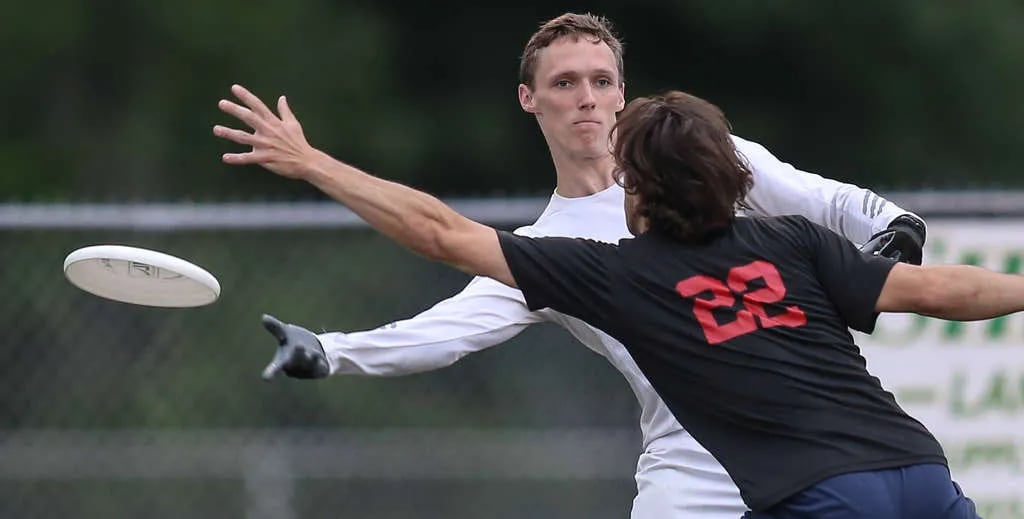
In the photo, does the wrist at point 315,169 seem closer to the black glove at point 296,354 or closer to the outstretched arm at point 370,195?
A: the outstretched arm at point 370,195

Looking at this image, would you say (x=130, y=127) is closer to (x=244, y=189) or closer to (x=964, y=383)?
(x=244, y=189)

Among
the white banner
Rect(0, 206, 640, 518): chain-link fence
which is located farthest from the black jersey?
Rect(0, 206, 640, 518): chain-link fence

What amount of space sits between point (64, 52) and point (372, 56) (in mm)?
2191

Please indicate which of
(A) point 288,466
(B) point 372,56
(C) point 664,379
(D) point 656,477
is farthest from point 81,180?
(C) point 664,379

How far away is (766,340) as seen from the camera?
329 centimetres

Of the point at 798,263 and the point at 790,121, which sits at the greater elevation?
the point at 790,121

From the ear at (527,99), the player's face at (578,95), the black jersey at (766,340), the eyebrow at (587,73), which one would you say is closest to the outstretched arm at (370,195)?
the black jersey at (766,340)

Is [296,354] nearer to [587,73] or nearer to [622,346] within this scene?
[622,346]

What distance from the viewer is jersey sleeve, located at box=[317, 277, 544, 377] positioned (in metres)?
4.10

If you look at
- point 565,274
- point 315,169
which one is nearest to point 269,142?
point 315,169

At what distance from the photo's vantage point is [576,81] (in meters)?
4.54

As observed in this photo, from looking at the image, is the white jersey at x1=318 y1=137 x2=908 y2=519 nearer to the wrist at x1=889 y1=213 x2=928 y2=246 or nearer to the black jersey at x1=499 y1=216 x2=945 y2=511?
the wrist at x1=889 y1=213 x2=928 y2=246

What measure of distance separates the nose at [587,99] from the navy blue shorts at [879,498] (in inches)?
60.5

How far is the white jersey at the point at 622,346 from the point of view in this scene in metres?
4.01
